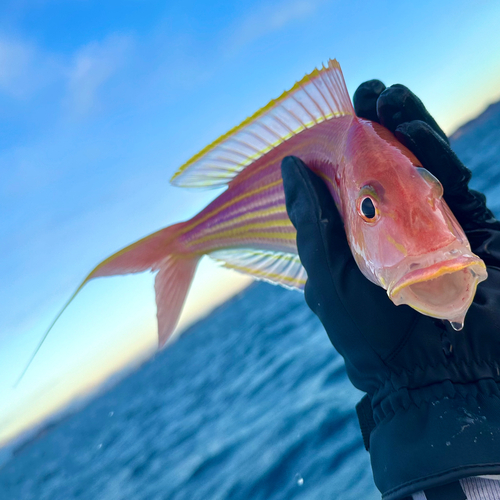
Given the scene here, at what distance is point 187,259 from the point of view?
317 cm

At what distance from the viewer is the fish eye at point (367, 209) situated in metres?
1.57

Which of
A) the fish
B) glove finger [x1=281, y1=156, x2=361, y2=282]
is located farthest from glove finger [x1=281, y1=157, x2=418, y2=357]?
the fish

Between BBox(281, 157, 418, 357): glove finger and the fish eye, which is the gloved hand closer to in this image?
BBox(281, 157, 418, 357): glove finger

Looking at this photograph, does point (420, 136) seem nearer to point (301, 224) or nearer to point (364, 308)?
point (301, 224)

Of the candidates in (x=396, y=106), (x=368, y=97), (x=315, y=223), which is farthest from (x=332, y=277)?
(x=368, y=97)

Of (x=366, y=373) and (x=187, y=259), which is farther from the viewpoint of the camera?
(x=187, y=259)

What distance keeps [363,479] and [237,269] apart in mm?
2012

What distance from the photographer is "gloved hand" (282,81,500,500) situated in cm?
153

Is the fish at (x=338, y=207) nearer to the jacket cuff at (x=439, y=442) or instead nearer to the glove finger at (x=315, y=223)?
the glove finger at (x=315, y=223)

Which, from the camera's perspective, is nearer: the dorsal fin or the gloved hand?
the gloved hand

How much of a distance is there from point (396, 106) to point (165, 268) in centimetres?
194

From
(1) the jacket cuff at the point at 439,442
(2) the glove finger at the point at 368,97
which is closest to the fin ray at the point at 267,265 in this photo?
(2) the glove finger at the point at 368,97

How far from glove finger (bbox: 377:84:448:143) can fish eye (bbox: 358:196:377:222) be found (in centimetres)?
94

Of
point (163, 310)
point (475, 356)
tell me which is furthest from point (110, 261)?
point (475, 356)
